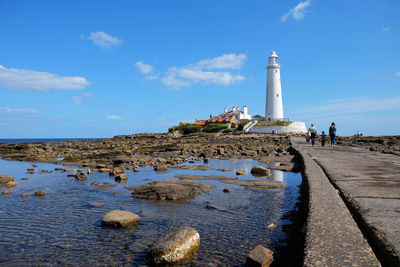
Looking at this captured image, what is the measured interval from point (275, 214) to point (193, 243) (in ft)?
7.97

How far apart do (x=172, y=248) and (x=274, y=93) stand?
214ft

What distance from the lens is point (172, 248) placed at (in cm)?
384

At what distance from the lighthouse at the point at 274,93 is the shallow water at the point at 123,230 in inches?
2357

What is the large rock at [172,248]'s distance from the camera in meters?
3.78

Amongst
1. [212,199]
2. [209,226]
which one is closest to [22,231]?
[209,226]

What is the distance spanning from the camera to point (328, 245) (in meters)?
2.89

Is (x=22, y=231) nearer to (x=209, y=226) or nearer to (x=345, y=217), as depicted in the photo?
(x=209, y=226)

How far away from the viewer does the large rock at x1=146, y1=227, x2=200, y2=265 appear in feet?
12.4

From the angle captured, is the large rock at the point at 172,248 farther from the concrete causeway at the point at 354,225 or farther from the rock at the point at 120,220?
the concrete causeway at the point at 354,225

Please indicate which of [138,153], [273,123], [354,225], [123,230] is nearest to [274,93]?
[273,123]

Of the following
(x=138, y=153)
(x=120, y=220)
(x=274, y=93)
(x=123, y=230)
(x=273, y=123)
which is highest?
(x=274, y=93)

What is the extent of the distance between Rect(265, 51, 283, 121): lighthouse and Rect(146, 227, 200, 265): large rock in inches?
2556

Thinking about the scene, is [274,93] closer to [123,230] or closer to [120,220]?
[120,220]

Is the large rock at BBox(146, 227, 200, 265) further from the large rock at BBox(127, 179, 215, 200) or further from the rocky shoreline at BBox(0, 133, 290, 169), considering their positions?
the rocky shoreline at BBox(0, 133, 290, 169)
